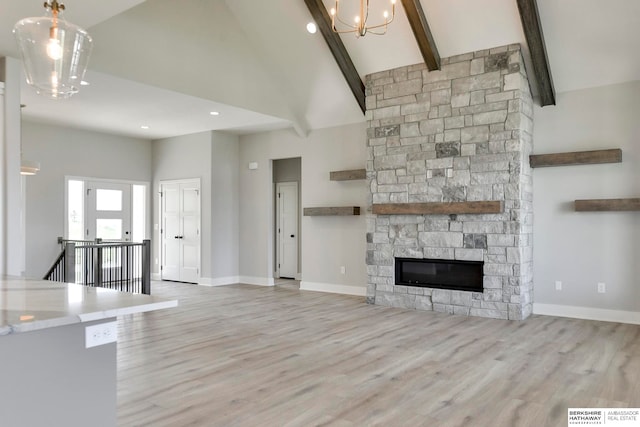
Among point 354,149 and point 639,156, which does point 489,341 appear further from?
point 354,149

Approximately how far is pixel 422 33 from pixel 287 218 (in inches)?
209

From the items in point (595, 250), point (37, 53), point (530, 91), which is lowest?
point (595, 250)

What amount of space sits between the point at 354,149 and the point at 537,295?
11.8ft

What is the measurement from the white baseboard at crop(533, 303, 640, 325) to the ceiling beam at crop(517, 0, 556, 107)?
269 centimetres

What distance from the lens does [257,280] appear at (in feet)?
29.8

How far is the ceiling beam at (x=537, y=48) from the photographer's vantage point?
5148 millimetres

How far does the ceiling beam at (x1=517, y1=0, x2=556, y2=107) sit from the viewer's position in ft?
16.9

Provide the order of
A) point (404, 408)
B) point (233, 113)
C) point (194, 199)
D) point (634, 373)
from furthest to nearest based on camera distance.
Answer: point (194, 199), point (233, 113), point (634, 373), point (404, 408)

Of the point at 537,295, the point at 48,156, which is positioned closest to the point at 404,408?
the point at 537,295

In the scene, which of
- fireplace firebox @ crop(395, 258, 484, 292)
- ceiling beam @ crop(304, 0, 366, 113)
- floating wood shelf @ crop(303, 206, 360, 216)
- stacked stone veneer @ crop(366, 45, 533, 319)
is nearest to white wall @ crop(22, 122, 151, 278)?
floating wood shelf @ crop(303, 206, 360, 216)

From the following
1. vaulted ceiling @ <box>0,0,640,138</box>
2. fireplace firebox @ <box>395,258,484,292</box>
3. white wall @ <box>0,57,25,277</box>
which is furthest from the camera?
fireplace firebox @ <box>395,258,484,292</box>

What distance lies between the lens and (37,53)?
2.55 metres

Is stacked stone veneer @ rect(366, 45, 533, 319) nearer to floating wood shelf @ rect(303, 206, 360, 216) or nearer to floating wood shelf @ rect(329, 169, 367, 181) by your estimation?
floating wood shelf @ rect(329, 169, 367, 181)

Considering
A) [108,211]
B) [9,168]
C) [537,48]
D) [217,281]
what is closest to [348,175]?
[537,48]
